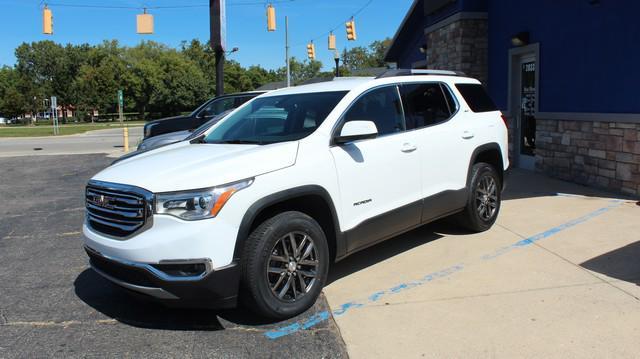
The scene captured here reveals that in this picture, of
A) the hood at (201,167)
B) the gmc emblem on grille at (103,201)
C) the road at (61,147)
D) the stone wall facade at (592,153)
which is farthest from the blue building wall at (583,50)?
the road at (61,147)

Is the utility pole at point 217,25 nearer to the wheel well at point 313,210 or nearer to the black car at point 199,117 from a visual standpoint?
the black car at point 199,117

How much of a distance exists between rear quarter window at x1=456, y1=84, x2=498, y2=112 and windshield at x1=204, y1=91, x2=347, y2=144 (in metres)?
1.96

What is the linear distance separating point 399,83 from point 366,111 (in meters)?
0.65

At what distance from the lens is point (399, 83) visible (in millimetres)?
5254

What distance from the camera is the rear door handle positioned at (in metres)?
4.94

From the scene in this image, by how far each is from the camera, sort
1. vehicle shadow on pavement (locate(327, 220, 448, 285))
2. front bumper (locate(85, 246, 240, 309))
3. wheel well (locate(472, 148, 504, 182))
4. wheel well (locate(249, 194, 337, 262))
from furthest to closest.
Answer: wheel well (locate(472, 148, 504, 182)), vehicle shadow on pavement (locate(327, 220, 448, 285)), wheel well (locate(249, 194, 337, 262)), front bumper (locate(85, 246, 240, 309))

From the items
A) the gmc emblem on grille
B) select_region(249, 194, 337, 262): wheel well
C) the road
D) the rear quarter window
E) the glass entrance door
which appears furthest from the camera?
the road

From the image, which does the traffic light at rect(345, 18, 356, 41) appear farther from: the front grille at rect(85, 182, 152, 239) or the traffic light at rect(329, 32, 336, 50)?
the front grille at rect(85, 182, 152, 239)

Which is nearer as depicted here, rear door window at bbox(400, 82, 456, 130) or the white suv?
the white suv

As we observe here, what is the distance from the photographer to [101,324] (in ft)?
13.4

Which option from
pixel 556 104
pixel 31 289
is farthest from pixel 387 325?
pixel 556 104

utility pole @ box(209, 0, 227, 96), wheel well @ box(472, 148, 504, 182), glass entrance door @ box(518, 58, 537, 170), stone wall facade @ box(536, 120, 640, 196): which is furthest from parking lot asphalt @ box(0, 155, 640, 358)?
utility pole @ box(209, 0, 227, 96)

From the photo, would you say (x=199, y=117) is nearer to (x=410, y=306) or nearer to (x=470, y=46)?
(x=470, y=46)

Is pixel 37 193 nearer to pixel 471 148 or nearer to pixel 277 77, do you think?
pixel 471 148
